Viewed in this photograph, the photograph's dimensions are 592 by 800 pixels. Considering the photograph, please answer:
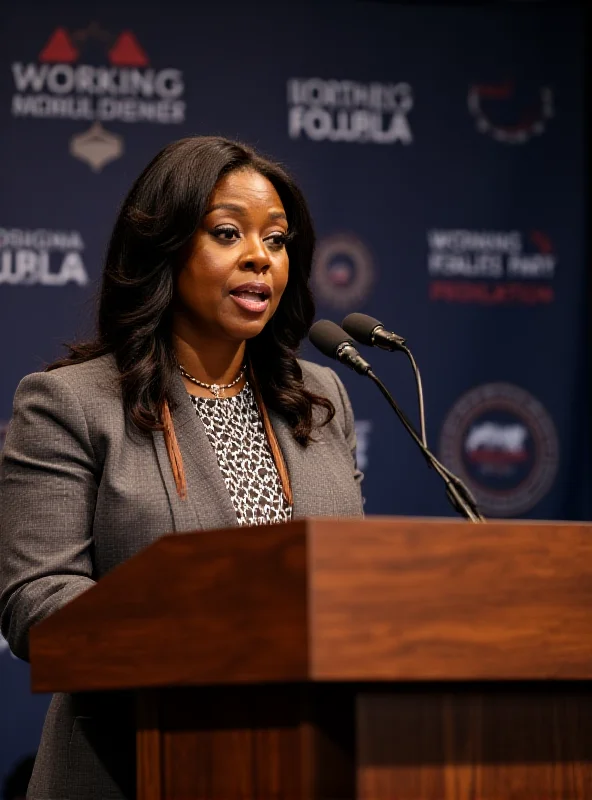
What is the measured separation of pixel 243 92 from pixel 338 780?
10.2 ft

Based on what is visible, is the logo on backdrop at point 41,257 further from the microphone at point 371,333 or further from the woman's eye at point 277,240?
the microphone at point 371,333

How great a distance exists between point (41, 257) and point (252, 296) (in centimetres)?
172

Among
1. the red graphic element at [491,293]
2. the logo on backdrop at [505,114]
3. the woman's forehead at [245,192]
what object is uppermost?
the logo on backdrop at [505,114]

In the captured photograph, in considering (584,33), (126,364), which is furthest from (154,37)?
(126,364)

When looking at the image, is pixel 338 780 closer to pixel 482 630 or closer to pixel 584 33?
pixel 482 630

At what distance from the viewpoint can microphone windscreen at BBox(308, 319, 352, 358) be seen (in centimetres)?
236

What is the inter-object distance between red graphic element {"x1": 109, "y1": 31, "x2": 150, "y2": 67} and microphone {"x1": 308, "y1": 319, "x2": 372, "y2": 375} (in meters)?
2.07

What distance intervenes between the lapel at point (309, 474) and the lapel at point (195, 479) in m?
0.18

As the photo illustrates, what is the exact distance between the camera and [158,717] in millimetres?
1791

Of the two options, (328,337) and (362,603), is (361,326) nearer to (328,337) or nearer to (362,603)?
(328,337)

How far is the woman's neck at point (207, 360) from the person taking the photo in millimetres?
2607


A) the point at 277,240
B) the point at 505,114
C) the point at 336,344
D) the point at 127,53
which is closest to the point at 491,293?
the point at 505,114

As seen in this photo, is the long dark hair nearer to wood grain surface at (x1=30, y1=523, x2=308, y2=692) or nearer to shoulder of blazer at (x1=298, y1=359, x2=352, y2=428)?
shoulder of blazer at (x1=298, y1=359, x2=352, y2=428)

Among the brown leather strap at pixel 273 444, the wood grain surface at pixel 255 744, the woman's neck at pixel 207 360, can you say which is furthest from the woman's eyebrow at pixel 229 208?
the wood grain surface at pixel 255 744
